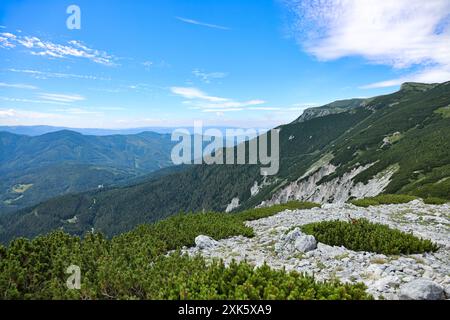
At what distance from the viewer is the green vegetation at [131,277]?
709 cm

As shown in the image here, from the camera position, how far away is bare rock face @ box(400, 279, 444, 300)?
7.26 metres

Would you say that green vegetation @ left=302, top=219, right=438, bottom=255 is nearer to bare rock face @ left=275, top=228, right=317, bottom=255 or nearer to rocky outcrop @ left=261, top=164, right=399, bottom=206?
bare rock face @ left=275, top=228, right=317, bottom=255

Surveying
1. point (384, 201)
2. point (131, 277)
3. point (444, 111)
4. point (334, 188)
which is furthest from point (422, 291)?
point (444, 111)

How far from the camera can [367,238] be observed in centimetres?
1261

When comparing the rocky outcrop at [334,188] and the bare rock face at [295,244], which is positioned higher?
the bare rock face at [295,244]

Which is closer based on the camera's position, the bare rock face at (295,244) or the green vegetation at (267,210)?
the bare rock face at (295,244)

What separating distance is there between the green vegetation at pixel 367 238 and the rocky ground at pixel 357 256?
0.44 meters

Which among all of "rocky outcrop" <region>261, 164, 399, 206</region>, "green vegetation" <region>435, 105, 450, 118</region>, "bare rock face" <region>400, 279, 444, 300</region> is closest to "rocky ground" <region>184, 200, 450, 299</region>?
"bare rock face" <region>400, 279, 444, 300</region>

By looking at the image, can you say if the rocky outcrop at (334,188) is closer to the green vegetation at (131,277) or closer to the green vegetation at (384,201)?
the green vegetation at (384,201)

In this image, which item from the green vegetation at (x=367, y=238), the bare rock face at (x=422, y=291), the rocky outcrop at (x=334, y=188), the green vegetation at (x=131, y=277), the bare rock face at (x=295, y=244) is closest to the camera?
the green vegetation at (x=131, y=277)

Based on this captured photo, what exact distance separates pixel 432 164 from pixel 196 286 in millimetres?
43759

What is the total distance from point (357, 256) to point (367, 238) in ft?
5.14

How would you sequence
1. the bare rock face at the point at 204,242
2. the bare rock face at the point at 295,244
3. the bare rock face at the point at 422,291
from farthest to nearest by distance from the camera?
the bare rock face at the point at 204,242, the bare rock face at the point at 295,244, the bare rock face at the point at 422,291

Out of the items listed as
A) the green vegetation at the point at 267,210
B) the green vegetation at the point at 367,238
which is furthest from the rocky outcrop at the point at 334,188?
the green vegetation at the point at 367,238
